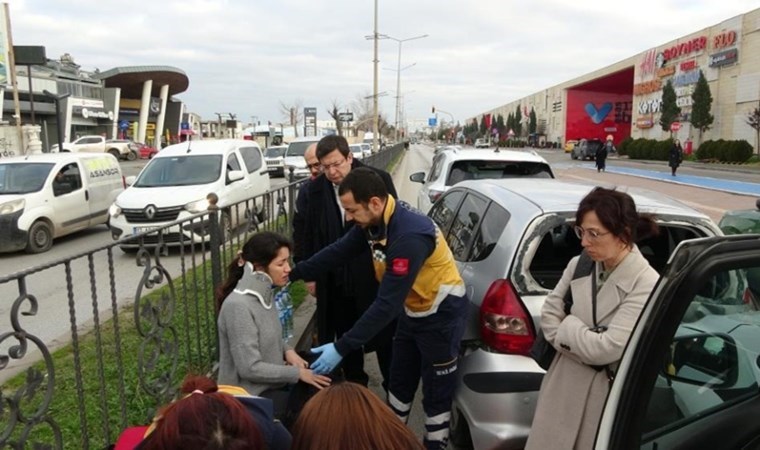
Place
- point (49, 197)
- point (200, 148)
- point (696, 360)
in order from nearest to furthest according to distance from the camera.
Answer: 1. point (696, 360)
2. point (49, 197)
3. point (200, 148)

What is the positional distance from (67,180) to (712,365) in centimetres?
1214

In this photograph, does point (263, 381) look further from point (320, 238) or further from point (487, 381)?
point (320, 238)

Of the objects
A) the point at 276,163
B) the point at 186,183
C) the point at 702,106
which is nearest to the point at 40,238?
the point at 186,183

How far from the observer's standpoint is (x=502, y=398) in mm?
2773

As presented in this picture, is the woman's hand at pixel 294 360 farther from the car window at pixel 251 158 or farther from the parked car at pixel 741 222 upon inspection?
the car window at pixel 251 158

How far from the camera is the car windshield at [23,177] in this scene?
10742 mm

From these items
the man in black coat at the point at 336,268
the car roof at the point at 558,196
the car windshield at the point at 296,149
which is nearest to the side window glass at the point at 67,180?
the man in black coat at the point at 336,268

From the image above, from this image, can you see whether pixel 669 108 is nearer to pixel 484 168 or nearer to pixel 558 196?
pixel 484 168

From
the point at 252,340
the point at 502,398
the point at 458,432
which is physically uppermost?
the point at 252,340

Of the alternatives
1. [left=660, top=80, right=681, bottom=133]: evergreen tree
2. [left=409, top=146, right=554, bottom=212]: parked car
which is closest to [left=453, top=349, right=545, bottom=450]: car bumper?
[left=409, top=146, right=554, bottom=212]: parked car

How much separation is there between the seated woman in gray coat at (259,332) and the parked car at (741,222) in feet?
11.4

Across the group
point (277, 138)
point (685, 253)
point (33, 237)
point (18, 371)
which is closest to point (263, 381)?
point (18, 371)

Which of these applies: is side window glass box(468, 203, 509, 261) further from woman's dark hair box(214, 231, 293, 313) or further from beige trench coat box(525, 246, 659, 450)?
woman's dark hair box(214, 231, 293, 313)

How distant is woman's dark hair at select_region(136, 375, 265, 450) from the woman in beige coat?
4.24 ft
